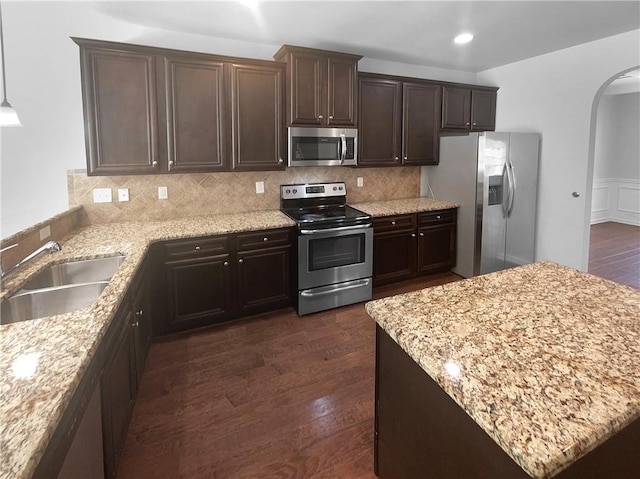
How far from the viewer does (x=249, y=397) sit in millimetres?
2270

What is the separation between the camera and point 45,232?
93.7 inches

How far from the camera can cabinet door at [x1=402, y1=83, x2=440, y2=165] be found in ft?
13.4

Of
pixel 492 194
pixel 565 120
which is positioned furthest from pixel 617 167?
pixel 492 194

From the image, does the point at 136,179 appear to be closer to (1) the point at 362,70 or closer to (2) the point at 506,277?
(1) the point at 362,70

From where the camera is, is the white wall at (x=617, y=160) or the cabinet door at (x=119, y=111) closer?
the cabinet door at (x=119, y=111)

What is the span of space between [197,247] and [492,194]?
3.09 m

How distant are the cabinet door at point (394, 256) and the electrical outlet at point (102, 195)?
8.13 ft

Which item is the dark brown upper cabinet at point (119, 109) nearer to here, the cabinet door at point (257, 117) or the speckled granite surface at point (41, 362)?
the cabinet door at point (257, 117)

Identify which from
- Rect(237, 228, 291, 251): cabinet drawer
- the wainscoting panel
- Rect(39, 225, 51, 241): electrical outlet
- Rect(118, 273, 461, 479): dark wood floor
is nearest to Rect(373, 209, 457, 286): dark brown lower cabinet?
Rect(118, 273, 461, 479): dark wood floor

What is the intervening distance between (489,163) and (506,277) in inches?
97.1

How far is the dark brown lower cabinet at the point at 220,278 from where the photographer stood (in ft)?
9.55

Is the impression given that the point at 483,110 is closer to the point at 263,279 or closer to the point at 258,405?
the point at 263,279

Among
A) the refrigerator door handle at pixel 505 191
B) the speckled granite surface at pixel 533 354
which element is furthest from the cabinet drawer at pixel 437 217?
the speckled granite surface at pixel 533 354

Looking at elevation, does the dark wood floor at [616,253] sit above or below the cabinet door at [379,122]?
below
